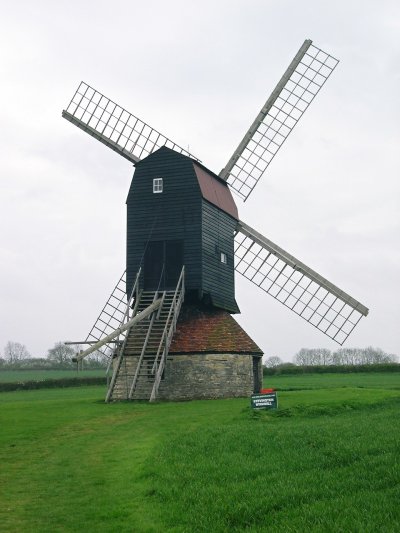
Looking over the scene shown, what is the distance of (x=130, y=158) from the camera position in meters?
36.9

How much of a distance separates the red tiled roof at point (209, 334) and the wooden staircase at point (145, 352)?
2.91 feet

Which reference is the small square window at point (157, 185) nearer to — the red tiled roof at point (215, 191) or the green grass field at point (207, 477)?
the red tiled roof at point (215, 191)

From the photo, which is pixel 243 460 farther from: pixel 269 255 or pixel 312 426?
pixel 269 255

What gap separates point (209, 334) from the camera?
32.8 metres

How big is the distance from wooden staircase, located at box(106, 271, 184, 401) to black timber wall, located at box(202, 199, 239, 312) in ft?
6.72

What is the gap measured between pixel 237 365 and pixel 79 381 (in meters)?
31.7

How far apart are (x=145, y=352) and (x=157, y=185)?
349 inches

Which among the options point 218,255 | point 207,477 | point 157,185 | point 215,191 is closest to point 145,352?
point 218,255

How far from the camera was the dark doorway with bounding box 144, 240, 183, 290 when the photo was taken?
110 ft

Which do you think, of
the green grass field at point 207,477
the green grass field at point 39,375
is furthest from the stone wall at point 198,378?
the green grass field at point 39,375

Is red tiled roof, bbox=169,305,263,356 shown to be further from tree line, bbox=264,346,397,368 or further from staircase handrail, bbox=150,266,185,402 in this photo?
tree line, bbox=264,346,397,368

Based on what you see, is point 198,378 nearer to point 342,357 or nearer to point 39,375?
point 39,375

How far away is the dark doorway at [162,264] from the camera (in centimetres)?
3356

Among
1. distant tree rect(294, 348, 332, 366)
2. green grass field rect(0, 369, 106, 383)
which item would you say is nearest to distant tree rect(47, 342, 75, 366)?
green grass field rect(0, 369, 106, 383)
